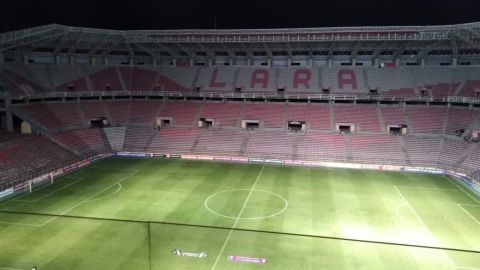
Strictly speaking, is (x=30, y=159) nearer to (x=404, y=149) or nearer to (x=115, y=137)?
(x=115, y=137)

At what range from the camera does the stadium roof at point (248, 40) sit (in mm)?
41312

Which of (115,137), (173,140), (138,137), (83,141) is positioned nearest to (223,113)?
(173,140)

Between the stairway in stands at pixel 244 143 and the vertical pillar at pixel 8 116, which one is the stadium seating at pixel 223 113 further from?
the vertical pillar at pixel 8 116

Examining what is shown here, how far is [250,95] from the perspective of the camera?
50.2 metres

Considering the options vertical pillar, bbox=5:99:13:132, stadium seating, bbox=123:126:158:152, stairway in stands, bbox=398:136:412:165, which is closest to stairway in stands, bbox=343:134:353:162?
stairway in stands, bbox=398:136:412:165

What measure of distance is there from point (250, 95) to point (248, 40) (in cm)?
724

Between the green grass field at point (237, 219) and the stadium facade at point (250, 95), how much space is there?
4964 mm

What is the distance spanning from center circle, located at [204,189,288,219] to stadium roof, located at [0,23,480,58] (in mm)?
23277

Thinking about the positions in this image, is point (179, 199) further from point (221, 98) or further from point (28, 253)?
point (221, 98)

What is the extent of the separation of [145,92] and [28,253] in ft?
115

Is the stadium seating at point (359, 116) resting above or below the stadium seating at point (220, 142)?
above

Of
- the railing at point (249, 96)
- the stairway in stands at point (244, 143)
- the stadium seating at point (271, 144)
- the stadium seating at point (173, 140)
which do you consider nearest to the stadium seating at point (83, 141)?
the stadium seating at point (173, 140)

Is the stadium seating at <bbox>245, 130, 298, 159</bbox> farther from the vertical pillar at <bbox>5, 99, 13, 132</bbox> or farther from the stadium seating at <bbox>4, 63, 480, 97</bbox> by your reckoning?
the vertical pillar at <bbox>5, 99, 13, 132</bbox>

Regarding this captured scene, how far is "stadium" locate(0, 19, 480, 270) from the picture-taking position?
786 inches
